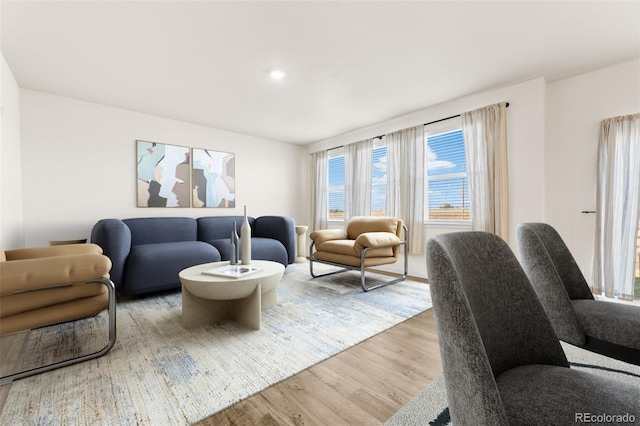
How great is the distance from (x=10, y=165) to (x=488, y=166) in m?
4.83

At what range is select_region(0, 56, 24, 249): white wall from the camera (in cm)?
232

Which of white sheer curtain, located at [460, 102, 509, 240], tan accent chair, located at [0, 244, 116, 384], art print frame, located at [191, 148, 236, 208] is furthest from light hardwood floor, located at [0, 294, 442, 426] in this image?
art print frame, located at [191, 148, 236, 208]

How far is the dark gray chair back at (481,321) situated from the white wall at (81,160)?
13.5 feet

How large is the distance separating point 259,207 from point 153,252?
7.64ft

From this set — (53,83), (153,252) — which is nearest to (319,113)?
(153,252)

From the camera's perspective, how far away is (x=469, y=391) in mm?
500

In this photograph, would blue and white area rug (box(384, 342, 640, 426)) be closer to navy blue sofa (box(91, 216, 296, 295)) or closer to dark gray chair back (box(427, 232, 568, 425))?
dark gray chair back (box(427, 232, 568, 425))

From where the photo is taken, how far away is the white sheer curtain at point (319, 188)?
5.26 metres

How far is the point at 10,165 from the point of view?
2.53 m

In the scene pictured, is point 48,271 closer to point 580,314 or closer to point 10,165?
point 10,165

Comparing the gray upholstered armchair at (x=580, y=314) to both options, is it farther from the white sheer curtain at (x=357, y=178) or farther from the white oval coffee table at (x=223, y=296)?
the white sheer curtain at (x=357, y=178)

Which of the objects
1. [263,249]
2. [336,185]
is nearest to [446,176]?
[336,185]

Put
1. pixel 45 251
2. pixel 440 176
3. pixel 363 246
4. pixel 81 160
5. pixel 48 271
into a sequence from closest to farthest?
pixel 48 271
pixel 45 251
pixel 363 246
pixel 81 160
pixel 440 176

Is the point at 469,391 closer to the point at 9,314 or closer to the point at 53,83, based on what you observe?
the point at 9,314
